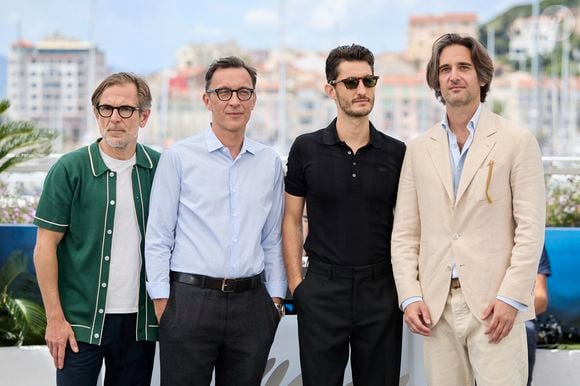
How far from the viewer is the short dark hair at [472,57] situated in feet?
12.1

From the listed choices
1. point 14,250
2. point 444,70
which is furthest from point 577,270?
point 14,250

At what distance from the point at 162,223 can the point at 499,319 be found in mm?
1433

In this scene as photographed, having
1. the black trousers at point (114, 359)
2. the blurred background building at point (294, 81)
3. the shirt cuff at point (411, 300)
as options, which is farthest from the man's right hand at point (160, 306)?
the blurred background building at point (294, 81)

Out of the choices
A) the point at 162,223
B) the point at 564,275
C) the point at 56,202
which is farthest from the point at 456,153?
the point at 564,275

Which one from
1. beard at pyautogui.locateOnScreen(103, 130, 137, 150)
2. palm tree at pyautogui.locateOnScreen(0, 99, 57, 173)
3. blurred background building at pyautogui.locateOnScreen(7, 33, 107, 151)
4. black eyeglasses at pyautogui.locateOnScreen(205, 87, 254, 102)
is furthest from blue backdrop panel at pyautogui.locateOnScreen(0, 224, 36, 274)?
blurred background building at pyautogui.locateOnScreen(7, 33, 107, 151)

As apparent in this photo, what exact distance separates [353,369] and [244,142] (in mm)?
1108

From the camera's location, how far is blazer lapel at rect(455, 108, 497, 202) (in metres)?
3.52

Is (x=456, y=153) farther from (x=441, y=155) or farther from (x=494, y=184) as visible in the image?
(x=494, y=184)

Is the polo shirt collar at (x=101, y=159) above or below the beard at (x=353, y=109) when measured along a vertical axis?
below

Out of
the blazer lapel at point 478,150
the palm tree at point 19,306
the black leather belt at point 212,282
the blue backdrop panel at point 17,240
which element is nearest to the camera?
the blazer lapel at point 478,150

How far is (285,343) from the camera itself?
15.0 ft

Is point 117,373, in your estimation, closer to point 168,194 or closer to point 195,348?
point 195,348

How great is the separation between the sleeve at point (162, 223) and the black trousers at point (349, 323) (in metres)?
0.60

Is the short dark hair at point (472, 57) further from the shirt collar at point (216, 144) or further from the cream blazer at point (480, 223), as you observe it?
the shirt collar at point (216, 144)
